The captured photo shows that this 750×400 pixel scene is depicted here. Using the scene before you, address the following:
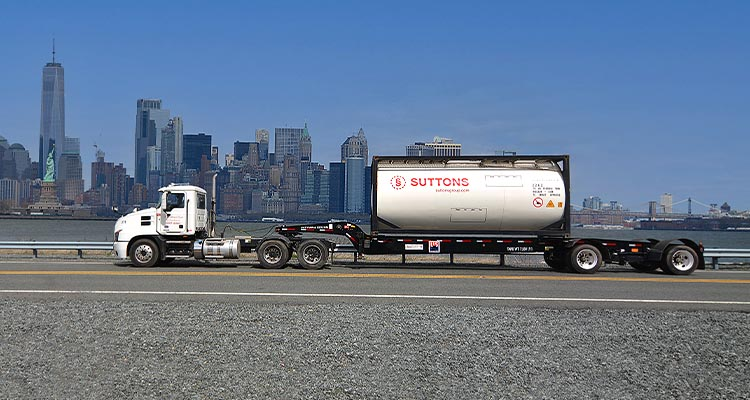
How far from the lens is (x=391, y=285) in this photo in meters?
17.1

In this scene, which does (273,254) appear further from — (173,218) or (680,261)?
(680,261)

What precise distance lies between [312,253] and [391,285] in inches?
204

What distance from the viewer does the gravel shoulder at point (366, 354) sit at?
7.45m

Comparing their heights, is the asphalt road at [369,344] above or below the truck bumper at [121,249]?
below

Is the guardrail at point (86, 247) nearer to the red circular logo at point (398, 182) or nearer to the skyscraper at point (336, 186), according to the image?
the red circular logo at point (398, 182)

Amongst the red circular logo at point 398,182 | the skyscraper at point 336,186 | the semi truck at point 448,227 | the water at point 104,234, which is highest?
the skyscraper at point 336,186

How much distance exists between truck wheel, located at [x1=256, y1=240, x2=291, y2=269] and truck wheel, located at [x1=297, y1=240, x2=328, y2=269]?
50 centimetres

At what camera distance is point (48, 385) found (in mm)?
7406

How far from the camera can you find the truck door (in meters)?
22.7

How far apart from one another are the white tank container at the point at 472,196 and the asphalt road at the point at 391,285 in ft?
5.01

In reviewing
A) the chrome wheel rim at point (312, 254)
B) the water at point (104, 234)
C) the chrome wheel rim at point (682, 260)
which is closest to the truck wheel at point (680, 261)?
the chrome wheel rim at point (682, 260)

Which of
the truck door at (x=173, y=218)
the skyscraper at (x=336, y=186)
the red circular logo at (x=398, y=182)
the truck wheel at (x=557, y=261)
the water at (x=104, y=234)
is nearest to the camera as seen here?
the truck wheel at (x=557, y=261)

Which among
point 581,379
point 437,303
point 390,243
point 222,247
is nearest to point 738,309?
point 437,303

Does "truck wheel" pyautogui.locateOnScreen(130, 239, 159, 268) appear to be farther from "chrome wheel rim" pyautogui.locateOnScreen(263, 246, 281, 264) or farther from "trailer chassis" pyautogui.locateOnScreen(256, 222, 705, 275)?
Answer: "chrome wheel rim" pyautogui.locateOnScreen(263, 246, 281, 264)
